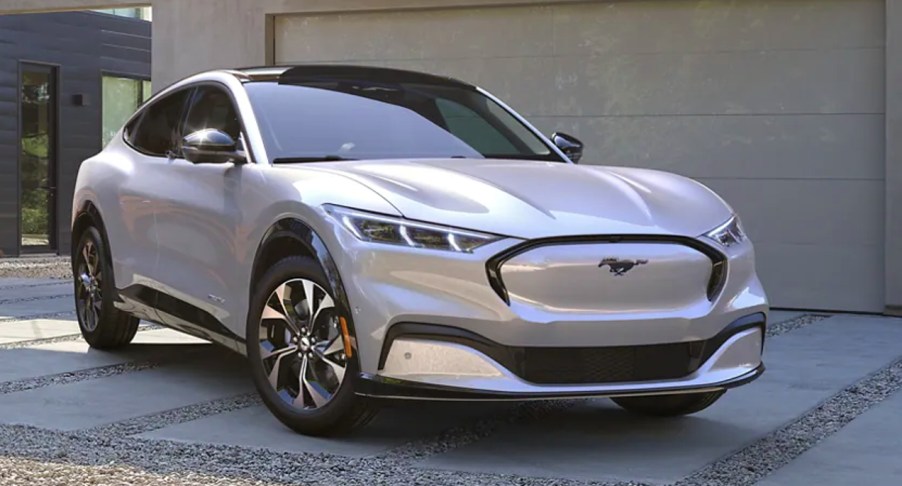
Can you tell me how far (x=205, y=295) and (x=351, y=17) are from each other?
6.71m

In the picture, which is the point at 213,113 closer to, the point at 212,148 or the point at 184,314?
the point at 212,148

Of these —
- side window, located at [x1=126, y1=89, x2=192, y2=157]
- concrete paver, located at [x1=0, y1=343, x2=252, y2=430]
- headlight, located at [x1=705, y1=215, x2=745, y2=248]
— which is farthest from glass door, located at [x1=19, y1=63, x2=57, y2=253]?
headlight, located at [x1=705, y1=215, x2=745, y2=248]

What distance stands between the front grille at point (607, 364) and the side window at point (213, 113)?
2.00 meters

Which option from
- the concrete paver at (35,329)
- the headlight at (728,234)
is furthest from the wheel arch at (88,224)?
the headlight at (728,234)

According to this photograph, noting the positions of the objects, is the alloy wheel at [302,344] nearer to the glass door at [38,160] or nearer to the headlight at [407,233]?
the headlight at [407,233]

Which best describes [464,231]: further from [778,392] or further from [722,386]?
[778,392]

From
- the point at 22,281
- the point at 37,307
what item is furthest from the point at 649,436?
the point at 22,281

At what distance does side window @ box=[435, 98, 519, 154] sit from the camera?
6121mm

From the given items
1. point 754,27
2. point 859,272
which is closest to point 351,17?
point 754,27

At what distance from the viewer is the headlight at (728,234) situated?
500cm

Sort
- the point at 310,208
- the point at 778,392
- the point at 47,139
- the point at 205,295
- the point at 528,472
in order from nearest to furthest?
1. the point at 528,472
2. the point at 310,208
3. the point at 205,295
4. the point at 778,392
5. the point at 47,139

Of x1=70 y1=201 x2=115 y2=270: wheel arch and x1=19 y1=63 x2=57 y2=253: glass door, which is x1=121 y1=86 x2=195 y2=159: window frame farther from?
x1=19 y1=63 x2=57 y2=253: glass door

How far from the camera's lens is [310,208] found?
16.8 feet

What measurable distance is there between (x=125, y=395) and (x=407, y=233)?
2113 mm
